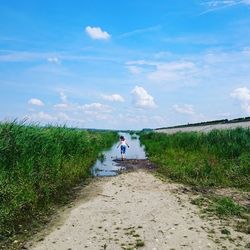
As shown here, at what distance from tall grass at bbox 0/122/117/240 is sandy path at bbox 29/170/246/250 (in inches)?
45.6

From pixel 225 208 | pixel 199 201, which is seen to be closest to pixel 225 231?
pixel 225 208

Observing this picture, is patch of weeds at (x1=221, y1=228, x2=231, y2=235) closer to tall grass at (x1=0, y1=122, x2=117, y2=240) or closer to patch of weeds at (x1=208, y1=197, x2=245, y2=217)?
patch of weeds at (x1=208, y1=197, x2=245, y2=217)

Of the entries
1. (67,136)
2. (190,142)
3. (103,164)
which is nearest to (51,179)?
(67,136)

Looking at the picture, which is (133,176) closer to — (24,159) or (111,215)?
(24,159)

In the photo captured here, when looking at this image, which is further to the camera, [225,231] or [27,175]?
[27,175]

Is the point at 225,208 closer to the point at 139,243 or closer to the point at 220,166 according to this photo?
the point at 139,243

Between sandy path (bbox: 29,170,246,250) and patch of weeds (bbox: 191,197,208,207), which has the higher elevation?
patch of weeds (bbox: 191,197,208,207)

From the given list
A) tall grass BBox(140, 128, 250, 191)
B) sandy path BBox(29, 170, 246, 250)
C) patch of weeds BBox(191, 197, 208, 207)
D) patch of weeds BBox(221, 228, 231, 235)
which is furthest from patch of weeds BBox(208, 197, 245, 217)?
tall grass BBox(140, 128, 250, 191)

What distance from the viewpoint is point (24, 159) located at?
13938 millimetres

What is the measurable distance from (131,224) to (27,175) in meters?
4.63

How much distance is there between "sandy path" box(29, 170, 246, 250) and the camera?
8734 mm

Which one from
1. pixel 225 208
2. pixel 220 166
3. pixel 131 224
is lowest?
pixel 131 224

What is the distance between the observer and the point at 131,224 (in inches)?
400

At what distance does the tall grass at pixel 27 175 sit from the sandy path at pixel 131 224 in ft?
3.80
